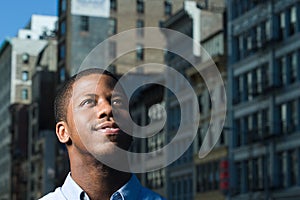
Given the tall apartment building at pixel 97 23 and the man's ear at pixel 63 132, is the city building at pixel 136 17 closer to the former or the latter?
the tall apartment building at pixel 97 23

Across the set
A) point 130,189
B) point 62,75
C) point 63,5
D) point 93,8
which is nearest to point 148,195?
point 130,189

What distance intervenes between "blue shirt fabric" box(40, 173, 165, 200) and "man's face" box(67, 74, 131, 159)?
119 mm

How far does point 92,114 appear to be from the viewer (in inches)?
109

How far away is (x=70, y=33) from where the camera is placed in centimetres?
9456

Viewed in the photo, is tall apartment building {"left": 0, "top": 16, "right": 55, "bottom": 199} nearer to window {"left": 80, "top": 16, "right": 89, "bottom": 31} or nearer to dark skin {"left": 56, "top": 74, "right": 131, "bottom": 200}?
window {"left": 80, "top": 16, "right": 89, "bottom": 31}

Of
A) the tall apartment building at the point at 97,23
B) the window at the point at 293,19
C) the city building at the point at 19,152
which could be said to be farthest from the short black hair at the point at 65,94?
the city building at the point at 19,152

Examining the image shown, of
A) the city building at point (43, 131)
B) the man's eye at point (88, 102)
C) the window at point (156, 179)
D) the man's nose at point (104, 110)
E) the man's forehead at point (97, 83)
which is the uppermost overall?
the city building at point (43, 131)

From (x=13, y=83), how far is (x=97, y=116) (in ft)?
432

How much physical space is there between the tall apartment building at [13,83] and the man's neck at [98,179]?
126 m

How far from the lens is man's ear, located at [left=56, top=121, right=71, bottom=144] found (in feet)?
9.30

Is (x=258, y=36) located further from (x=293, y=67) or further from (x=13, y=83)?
(x=13, y=83)

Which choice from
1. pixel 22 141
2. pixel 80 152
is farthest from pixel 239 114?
pixel 22 141

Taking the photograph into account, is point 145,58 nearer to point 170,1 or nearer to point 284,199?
point 170,1

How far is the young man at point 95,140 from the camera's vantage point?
108 inches
